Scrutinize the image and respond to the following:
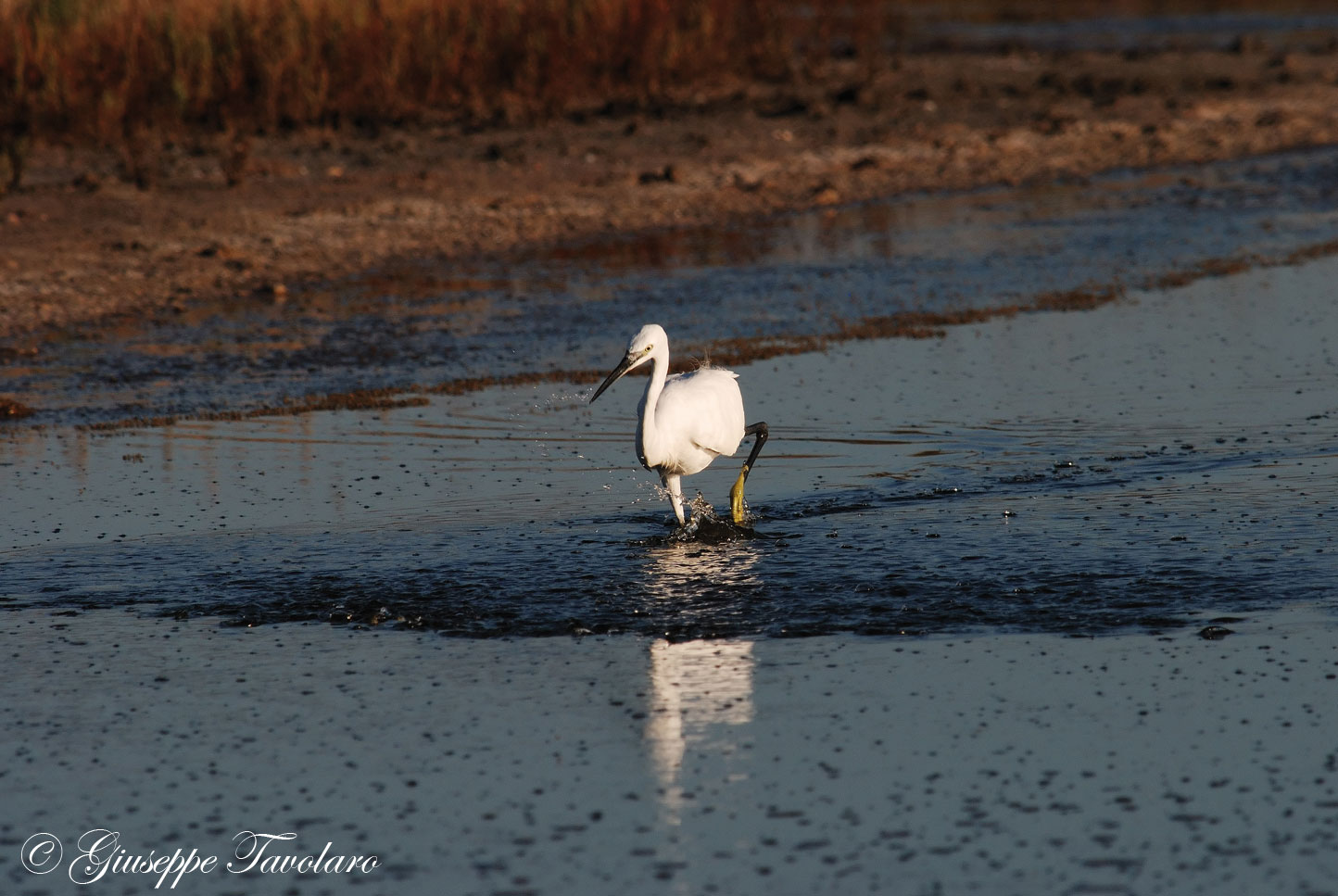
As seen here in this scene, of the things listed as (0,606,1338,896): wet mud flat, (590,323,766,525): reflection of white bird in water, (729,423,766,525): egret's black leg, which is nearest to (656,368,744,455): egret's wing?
(590,323,766,525): reflection of white bird in water

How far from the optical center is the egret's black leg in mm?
7934

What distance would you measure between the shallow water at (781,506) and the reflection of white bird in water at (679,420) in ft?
0.82

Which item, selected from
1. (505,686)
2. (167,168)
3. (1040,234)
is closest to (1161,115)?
(1040,234)

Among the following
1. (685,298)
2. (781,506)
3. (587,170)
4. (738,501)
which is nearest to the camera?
(738,501)

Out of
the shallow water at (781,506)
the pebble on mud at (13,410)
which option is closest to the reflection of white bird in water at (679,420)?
the shallow water at (781,506)

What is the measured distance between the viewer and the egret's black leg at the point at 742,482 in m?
7.93

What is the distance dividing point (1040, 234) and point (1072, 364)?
17.3ft

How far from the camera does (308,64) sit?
1900 centimetres

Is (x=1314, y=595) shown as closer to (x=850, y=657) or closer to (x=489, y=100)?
(x=850, y=657)

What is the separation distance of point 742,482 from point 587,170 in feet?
33.3

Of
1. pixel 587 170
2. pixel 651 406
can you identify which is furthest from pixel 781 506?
pixel 587 170

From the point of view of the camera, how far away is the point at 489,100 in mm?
20547

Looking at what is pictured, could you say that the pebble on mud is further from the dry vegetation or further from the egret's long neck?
the dry vegetation

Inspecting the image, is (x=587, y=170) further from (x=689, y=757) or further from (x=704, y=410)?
(x=689, y=757)
